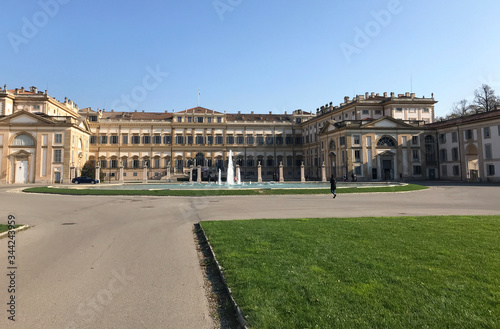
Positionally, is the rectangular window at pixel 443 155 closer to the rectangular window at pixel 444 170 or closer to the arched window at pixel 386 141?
the rectangular window at pixel 444 170

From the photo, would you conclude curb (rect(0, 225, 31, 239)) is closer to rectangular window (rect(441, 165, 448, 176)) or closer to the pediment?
the pediment

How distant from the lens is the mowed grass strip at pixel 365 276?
3656mm

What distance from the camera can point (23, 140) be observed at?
51.0 m

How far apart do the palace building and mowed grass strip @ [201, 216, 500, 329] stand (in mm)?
40807

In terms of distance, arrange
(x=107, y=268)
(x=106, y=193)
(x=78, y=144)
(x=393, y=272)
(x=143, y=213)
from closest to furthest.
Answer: (x=393, y=272)
(x=107, y=268)
(x=143, y=213)
(x=106, y=193)
(x=78, y=144)

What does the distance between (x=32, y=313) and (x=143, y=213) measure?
1049 centimetres

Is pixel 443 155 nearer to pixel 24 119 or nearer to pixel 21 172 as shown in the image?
pixel 24 119

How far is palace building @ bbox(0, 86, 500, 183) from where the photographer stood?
50.2m

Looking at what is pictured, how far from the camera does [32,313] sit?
14.1 ft

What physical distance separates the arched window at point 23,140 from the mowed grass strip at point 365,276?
56289 millimetres

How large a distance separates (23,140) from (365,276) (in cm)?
6181

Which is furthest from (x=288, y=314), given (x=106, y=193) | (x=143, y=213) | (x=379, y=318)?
(x=106, y=193)

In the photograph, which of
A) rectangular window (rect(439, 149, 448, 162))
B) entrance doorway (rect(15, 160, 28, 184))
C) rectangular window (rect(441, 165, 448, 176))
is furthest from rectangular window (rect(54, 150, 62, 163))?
rectangular window (rect(441, 165, 448, 176))

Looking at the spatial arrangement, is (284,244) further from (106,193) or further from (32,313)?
(106,193)
